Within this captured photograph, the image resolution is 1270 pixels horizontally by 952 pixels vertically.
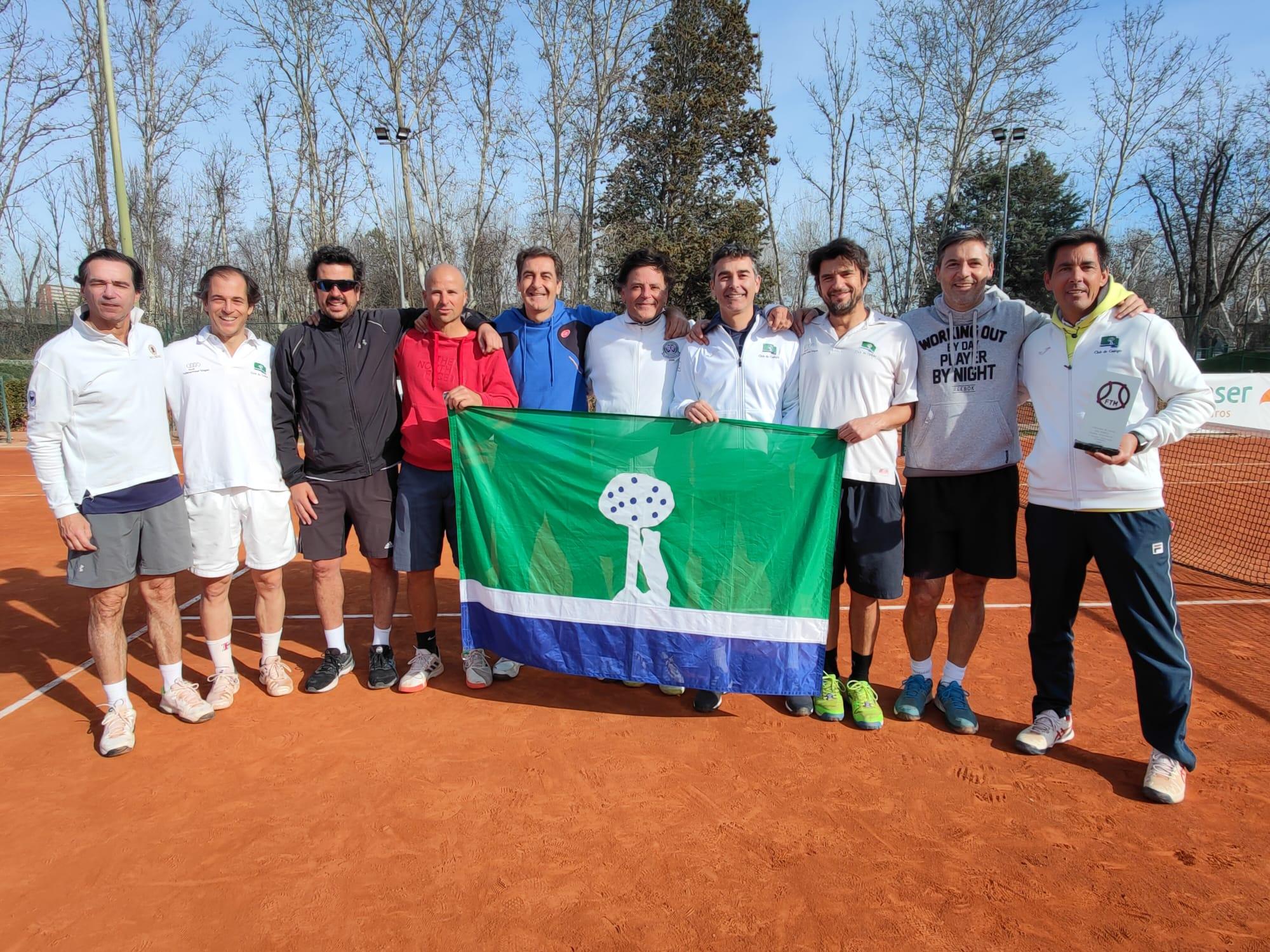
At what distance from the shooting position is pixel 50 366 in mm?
3578

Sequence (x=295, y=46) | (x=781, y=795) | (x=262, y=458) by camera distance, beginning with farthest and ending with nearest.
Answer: (x=295, y=46) → (x=262, y=458) → (x=781, y=795)

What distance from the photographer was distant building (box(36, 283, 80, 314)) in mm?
29906

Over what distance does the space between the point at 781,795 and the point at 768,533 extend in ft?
4.24

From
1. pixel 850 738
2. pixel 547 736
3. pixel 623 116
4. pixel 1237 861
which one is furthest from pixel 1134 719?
pixel 623 116

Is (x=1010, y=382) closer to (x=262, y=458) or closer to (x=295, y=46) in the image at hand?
(x=262, y=458)

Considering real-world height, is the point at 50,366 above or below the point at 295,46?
below

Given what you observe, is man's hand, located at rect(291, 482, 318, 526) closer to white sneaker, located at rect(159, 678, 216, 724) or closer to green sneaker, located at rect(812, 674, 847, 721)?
white sneaker, located at rect(159, 678, 216, 724)

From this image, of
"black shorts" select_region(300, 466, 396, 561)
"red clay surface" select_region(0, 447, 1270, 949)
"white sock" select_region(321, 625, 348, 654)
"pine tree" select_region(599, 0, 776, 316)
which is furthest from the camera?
"pine tree" select_region(599, 0, 776, 316)

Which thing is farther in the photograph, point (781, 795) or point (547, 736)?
point (547, 736)

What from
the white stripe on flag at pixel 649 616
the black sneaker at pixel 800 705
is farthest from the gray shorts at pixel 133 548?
the black sneaker at pixel 800 705

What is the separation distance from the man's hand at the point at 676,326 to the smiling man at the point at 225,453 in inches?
91.1

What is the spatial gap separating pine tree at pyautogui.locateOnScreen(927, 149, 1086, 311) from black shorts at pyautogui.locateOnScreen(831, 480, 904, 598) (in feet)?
88.0

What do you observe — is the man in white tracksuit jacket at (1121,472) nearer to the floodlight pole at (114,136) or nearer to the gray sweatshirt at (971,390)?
the gray sweatshirt at (971,390)

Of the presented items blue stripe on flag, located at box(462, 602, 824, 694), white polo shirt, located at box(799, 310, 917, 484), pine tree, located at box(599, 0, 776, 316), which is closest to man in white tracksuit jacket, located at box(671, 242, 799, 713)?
white polo shirt, located at box(799, 310, 917, 484)
